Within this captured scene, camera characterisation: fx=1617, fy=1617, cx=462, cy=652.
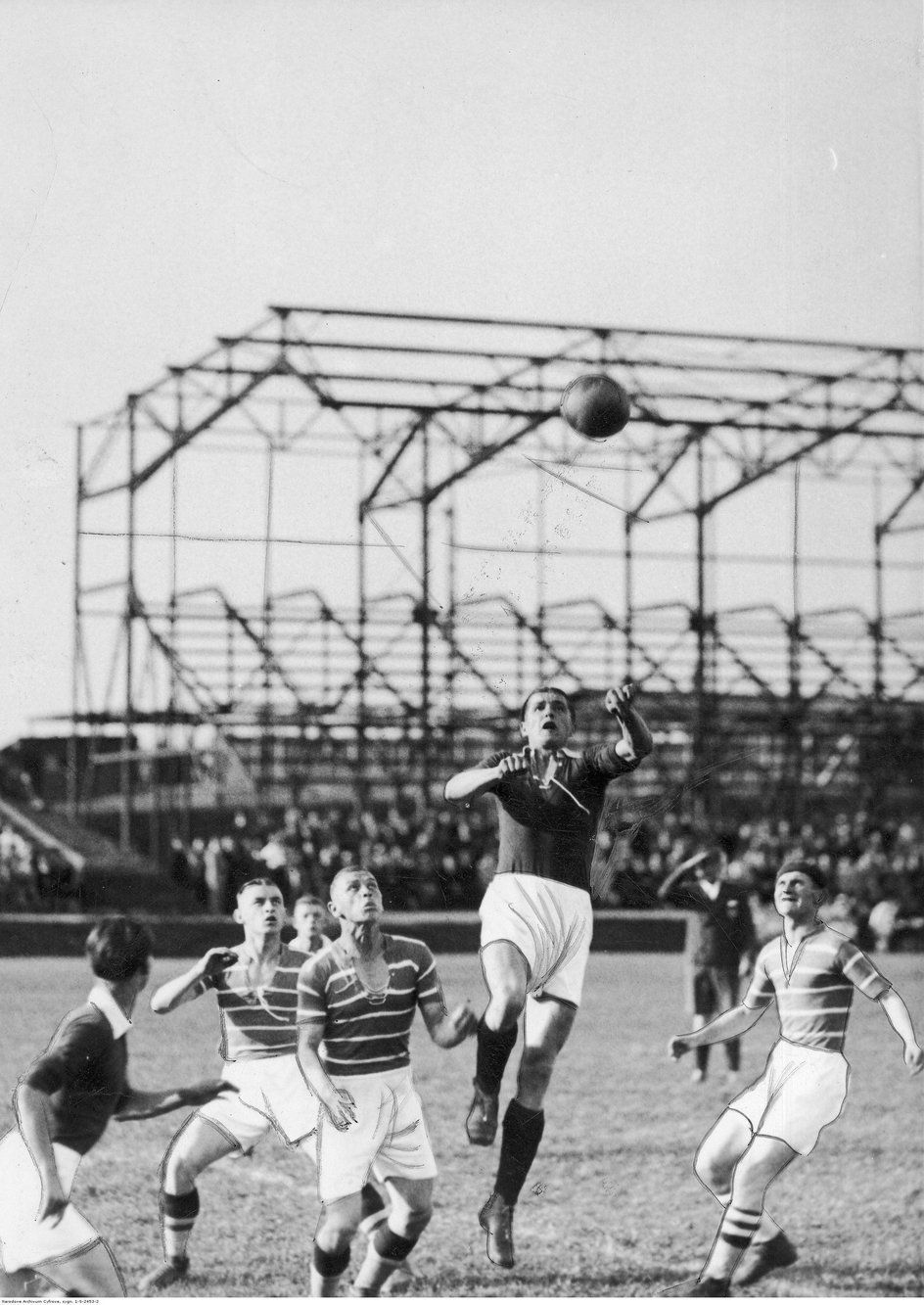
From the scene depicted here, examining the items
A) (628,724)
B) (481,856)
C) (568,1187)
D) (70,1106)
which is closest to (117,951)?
(70,1106)

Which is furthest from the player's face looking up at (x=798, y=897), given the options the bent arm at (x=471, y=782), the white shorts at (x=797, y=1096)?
the bent arm at (x=471, y=782)

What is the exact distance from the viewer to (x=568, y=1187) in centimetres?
800

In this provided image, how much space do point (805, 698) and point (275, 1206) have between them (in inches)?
501

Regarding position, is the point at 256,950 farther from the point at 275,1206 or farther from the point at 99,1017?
the point at 275,1206

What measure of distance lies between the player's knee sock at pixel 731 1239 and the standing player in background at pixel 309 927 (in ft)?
6.67

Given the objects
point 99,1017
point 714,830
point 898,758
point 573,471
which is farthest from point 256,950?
point 898,758

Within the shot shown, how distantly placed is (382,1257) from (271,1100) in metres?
0.80

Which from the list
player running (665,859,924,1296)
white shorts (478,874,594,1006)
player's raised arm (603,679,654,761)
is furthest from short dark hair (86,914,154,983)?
player running (665,859,924,1296)

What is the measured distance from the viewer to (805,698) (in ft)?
62.8

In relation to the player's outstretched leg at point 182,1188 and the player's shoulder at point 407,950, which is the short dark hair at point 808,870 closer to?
the player's shoulder at point 407,950

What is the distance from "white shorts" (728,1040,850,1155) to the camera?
22.0 ft

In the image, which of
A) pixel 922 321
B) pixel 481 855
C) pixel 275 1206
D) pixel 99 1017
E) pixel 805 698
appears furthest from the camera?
pixel 805 698

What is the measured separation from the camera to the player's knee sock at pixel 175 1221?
6688mm

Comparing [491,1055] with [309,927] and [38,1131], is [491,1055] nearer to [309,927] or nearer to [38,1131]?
[309,927]
